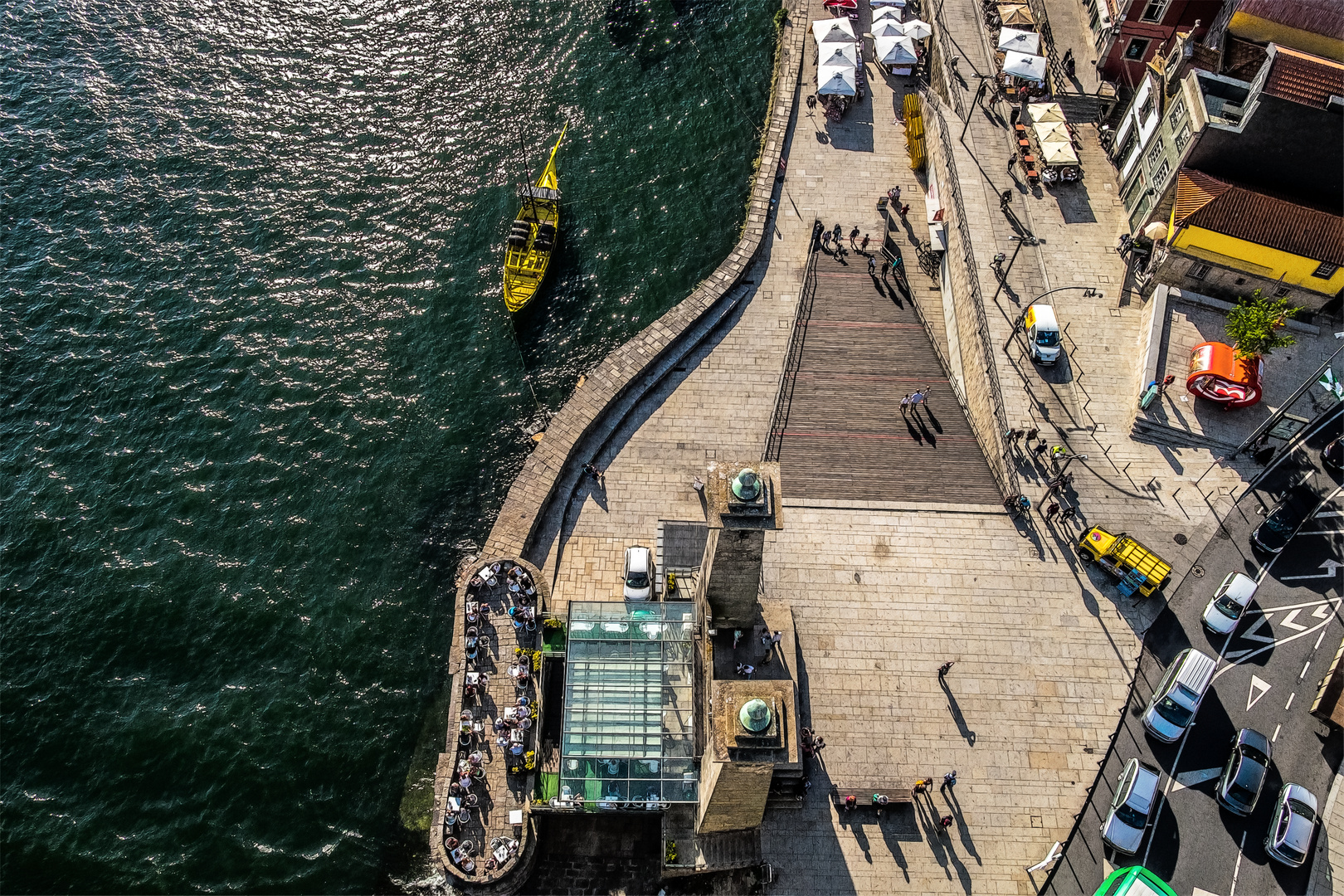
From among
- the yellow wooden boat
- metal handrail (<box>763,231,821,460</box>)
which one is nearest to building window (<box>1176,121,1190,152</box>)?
metal handrail (<box>763,231,821,460</box>)

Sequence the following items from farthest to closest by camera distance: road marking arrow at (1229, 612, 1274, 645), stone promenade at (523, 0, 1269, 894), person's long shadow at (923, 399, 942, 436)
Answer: person's long shadow at (923, 399, 942, 436)
road marking arrow at (1229, 612, 1274, 645)
stone promenade at (523, 0, 1269, 894)

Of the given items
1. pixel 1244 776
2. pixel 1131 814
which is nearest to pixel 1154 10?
pixel 1244 776

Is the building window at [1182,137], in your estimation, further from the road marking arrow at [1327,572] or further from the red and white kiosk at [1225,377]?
the road marking arrow at [1327,572]

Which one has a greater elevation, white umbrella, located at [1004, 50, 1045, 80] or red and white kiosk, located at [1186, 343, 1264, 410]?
white umbrella, located at [1004, 50, 1045, 80]

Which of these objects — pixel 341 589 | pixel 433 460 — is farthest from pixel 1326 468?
pixel 341 589

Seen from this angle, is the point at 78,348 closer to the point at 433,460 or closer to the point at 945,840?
the point at 433,460

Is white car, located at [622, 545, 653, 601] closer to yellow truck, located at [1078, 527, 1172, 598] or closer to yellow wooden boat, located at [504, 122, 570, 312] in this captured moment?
yellow wooden boat, located at [504, 122, 570, 312]
